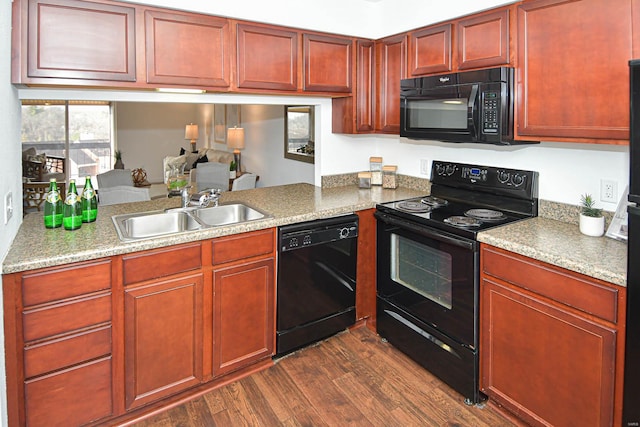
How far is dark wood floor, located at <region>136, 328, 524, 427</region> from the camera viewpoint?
7.00 feet

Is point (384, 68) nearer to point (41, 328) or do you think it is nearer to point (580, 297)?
point (580, 297)

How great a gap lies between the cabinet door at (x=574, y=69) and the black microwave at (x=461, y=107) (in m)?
0.09

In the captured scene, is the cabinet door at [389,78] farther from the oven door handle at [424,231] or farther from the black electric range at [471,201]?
the oven door handle at [424,231]

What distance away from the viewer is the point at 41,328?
5.84ft

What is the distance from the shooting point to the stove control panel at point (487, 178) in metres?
2.52

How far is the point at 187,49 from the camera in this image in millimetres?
2373

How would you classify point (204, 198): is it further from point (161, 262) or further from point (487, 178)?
point (487, 178)

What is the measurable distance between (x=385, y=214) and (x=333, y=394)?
1.12 meters

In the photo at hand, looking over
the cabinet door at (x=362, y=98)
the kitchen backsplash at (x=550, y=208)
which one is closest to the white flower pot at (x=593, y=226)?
the kitchen backsplash at (x=550, y=208)

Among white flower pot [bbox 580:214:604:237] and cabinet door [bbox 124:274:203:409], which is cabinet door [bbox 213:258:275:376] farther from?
white flower pot [bbox 580:214:604:237]

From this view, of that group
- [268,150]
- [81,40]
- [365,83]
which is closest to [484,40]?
[365,83]

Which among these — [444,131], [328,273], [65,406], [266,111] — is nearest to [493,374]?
[328,273]

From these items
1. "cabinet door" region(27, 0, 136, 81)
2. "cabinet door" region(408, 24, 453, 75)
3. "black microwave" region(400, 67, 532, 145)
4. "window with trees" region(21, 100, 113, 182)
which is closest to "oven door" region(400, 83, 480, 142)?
"black microwave" region(400, 67, 532, 145)

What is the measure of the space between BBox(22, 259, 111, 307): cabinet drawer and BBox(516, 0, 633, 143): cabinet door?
86.1 inches
